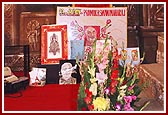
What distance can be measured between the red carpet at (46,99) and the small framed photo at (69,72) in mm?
37

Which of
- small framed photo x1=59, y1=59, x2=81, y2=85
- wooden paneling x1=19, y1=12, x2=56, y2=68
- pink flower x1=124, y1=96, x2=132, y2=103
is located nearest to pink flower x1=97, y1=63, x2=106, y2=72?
pink flower x1=124, y1=96, x2=132, y2=103

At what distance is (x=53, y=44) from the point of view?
7.36ft

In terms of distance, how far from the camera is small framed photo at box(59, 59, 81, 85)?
82.3 inches

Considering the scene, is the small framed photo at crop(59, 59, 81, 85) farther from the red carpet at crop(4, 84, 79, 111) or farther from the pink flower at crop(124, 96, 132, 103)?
the pink flower at crop(124, 96, 132, 103)

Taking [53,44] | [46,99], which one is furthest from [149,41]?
[46,99]

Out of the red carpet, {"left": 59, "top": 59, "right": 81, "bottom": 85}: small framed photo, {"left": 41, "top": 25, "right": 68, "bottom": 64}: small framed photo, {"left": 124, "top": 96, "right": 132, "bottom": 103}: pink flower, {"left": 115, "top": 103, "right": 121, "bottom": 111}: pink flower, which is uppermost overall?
{"left": 41, "top": 25, "right": 68, "bottom": 64}: small framed photo

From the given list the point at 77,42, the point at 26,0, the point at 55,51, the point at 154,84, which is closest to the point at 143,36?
the point at 77,42

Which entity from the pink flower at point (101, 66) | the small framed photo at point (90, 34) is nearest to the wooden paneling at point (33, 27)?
the small framed photo at point (90, 34)

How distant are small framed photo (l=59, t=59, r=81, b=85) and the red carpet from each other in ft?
0.12

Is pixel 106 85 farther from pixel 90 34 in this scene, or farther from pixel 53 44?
pixel 90 34

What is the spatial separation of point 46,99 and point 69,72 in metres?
0.28

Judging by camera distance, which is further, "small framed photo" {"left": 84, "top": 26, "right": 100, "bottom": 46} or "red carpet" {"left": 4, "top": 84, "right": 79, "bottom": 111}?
"small framed photo" {"left": 84, "top": 26, "right": 100, "bottom": 46}

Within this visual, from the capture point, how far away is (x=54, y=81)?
215 cm

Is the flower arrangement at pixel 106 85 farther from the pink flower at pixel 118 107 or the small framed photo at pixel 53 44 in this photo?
the small framed photo at pixel 53 44
